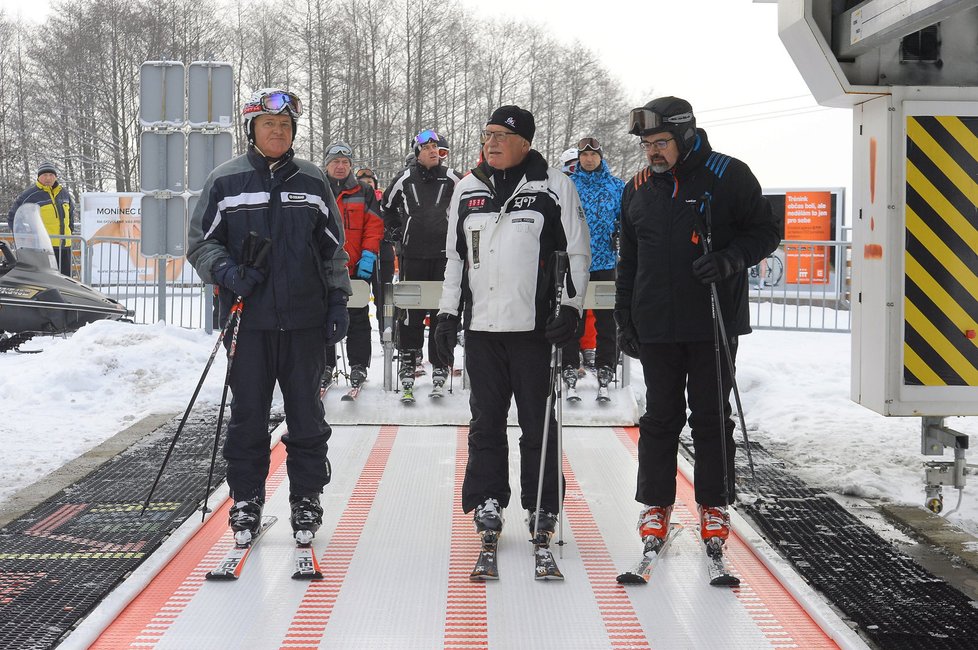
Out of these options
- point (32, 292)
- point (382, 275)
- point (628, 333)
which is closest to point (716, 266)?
point (628, 333)

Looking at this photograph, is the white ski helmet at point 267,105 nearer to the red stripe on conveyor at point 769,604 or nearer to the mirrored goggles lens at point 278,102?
the mirrored goggles lens at point 278,102

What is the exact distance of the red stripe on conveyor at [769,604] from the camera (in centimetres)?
364

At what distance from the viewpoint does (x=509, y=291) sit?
15.0 feet

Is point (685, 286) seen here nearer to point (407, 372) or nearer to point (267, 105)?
point (267, 105)

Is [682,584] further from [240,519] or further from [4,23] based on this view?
[4,23]

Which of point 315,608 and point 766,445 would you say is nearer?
A: point 315,608

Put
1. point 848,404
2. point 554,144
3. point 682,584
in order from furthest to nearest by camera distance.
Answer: point 554,144 < point 848,404 < point 682,584

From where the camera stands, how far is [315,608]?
12.8 ft

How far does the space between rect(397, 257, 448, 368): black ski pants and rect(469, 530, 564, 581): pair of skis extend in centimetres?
373

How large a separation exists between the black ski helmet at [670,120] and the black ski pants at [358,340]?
179 inches

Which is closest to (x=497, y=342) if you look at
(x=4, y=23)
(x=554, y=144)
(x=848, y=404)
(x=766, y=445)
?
(x=766, y=445)

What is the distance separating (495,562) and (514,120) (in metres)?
1.89

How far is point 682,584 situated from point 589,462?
2.18 m

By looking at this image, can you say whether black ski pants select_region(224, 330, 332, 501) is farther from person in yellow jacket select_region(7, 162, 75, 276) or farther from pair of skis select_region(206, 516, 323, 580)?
person in yellow jacket select_region(7, 162, 75, 276)
